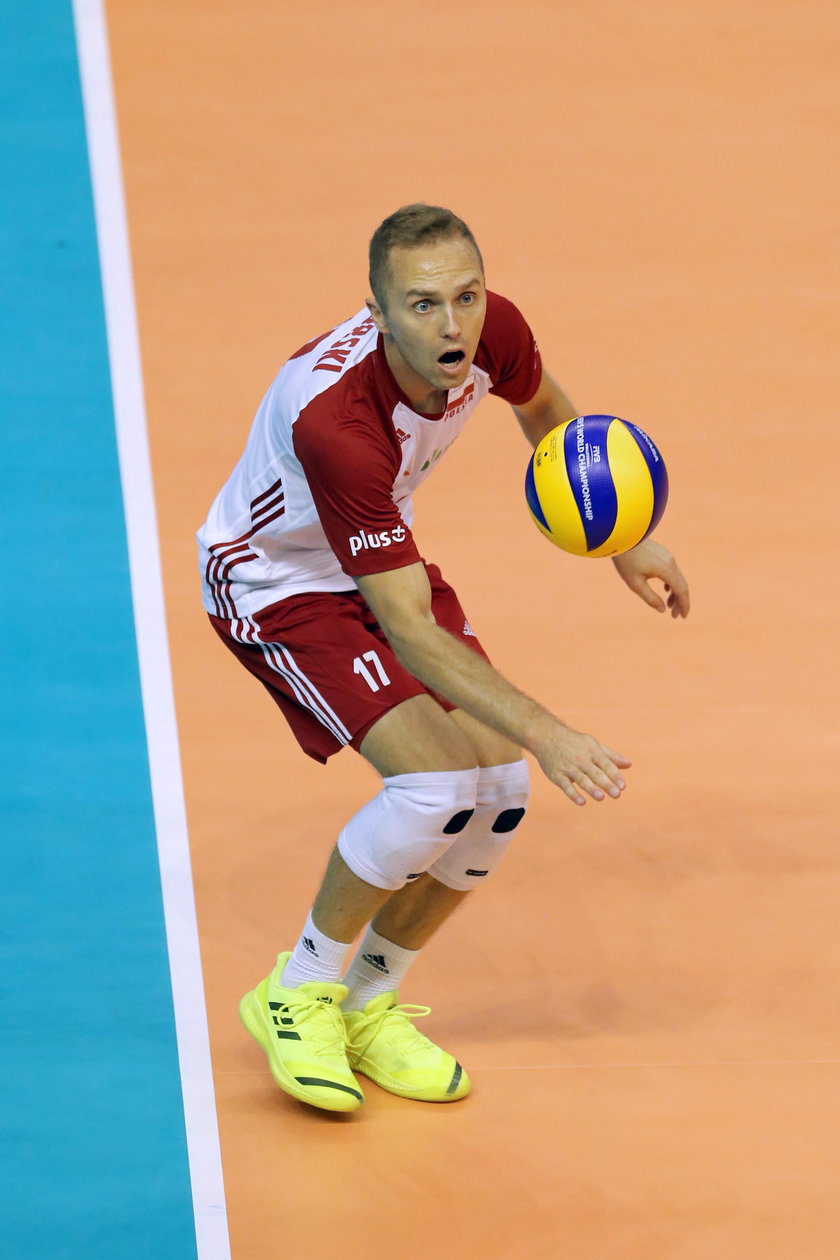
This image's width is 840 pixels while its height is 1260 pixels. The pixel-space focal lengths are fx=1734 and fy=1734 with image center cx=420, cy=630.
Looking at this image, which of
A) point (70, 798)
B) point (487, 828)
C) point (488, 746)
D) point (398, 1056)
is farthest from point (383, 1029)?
point (70, 798)

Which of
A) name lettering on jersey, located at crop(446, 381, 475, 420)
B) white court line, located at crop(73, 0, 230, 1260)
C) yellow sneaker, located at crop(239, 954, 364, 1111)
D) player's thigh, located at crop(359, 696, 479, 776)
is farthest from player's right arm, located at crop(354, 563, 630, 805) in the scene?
white court line, located at crop(73, 0, 230, 1260)

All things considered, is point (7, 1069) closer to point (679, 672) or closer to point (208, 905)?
point (208, 905)

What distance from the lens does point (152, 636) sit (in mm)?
6570

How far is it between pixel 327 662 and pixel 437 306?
97 centimetres

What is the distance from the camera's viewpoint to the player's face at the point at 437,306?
417 centimetres

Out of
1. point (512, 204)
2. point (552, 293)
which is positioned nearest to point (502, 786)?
point (552, 293)

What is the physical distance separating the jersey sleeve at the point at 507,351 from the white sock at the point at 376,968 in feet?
5.12

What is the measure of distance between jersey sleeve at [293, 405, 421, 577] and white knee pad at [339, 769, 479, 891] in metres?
0.55

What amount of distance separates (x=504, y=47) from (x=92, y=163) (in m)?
2.47

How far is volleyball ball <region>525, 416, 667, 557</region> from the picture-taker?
14.6ft

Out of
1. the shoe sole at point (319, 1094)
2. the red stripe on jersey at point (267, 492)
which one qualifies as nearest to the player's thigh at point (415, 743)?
the red stripe on jersey at point (267, 492)

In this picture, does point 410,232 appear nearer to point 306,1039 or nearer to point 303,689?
point 303,689

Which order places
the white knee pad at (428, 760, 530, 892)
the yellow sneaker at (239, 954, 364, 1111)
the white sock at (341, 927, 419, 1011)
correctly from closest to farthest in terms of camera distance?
the yellow sneaker at (239, 954, 364, 1111) < the white knee pad at (428, 760, 530, 892) < the white sock at (341, 927, 419, 1011)

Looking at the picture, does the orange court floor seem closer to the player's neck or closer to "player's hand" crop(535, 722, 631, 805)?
"player's hand" crop(535, 722, 631, 805)
